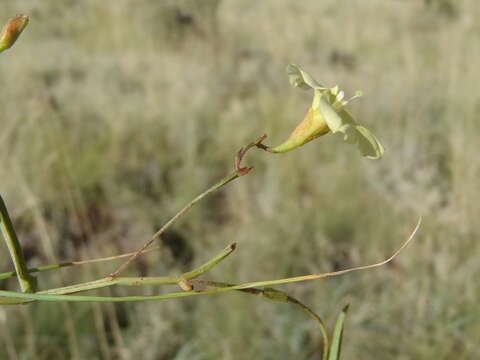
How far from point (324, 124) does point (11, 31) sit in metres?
0.25

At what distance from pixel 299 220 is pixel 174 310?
0.69 meters

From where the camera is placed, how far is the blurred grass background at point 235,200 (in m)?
1.60

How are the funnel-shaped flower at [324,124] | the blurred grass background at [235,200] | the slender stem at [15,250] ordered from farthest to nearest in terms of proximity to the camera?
1. the blurred grass background at [235,200]
2. the funnel-shaped flower at [324,124]
3. the slender stem at [15,250]

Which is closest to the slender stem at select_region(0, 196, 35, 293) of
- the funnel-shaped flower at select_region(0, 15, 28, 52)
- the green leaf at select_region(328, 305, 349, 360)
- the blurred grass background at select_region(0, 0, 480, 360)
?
the funnel-shaped flower at select_region(0, 15, 28, 52)

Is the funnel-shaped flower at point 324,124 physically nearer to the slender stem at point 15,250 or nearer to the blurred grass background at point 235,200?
the slender stem at point 15,250

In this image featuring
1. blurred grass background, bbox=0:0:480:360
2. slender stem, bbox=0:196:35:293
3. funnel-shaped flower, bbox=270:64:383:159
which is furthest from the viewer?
blurred grass background, bbox=0:0:480:360

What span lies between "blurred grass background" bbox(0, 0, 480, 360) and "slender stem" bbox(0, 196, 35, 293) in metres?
0.80

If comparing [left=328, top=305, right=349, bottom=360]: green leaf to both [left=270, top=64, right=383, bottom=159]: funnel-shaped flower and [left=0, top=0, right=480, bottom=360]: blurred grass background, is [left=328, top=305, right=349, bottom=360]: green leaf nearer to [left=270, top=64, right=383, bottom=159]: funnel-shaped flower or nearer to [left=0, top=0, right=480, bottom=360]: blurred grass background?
[left=270, top=64, right=383, bottom=159]: funnel-shaped flower

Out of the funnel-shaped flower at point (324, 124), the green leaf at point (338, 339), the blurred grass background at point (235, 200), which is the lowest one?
the blurred grass background at point (235, 200)

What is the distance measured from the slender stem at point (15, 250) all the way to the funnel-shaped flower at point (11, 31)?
0.34ft

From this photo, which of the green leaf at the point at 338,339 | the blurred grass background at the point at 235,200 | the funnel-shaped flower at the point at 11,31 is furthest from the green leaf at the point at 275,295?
the blurred grass background at the point at 235,200

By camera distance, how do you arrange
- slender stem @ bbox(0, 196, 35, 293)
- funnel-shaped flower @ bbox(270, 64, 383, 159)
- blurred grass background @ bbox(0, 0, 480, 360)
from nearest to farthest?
slender stem @ bbox(0, 196, 35, 293) < funnel-shaped flower @ bbox(270, 64, 383, 159) < blurred grass background @ bbox(0, 0, 480, 360)

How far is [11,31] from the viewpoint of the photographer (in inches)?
15.4

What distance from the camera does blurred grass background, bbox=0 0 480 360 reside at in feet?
5.25
